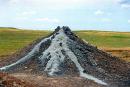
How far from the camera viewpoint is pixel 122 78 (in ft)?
107

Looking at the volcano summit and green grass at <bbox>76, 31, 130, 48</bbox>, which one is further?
green grass at <bbox>76, 31, 130, 48</bbox>

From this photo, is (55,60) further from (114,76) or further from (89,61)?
(114,76)

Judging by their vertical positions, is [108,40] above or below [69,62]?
below

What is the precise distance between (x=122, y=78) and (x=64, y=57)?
515 cm

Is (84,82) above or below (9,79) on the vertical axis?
below

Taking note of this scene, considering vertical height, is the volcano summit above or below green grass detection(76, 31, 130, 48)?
above

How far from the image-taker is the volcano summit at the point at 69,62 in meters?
31.8

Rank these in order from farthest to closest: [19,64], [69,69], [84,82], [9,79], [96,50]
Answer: [96,50], [19,64], [69,69], [84,82], [9,79]

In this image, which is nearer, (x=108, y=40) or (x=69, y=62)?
(x=69, y=62)

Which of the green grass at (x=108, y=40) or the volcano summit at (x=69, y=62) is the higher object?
the volcano summit at (x=69, y=62)

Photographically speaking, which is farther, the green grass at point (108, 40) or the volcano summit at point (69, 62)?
the green grass at point (108, 40)

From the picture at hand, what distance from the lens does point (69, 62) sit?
3325 cm

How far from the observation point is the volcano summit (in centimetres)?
3181

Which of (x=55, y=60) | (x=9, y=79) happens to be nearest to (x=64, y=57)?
(x=55, y=60)
